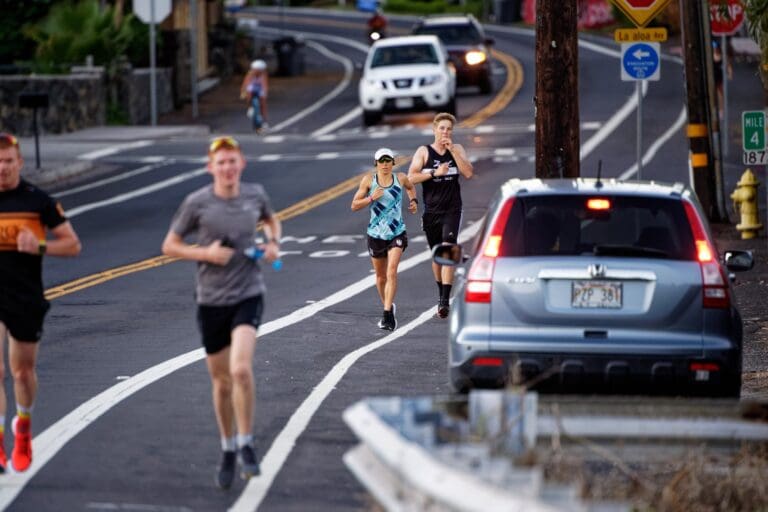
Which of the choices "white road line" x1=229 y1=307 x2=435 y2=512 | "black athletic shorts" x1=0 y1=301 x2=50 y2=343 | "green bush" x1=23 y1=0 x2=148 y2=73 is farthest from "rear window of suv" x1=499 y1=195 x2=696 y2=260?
"green bush" x1=23 y1=0 x2=148 y2=73

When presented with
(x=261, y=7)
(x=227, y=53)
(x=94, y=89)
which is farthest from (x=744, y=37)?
(x=261, y=7)

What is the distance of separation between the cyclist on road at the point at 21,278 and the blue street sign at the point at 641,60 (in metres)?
13.5

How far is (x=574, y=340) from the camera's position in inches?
451

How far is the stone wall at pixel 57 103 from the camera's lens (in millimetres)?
43812

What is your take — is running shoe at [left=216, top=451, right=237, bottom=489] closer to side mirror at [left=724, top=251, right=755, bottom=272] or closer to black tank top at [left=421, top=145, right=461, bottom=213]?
side mirror at [left=724, top=251, right=755, bottom=272]

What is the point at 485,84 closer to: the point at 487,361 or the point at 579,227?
the point at 579,227

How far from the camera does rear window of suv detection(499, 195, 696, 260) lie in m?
11.7

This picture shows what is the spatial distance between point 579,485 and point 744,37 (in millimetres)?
56281

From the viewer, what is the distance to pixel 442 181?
18.4 meters

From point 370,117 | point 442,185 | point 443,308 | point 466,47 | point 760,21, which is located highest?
point 760,21

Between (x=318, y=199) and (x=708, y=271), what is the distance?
21.0 meters

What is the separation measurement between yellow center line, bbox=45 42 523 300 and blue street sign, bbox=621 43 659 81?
6447 millimetres

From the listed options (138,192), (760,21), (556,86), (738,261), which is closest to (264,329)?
(556,86)

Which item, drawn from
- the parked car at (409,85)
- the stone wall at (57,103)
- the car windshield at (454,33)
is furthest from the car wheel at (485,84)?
the stone wall at (57,103)
